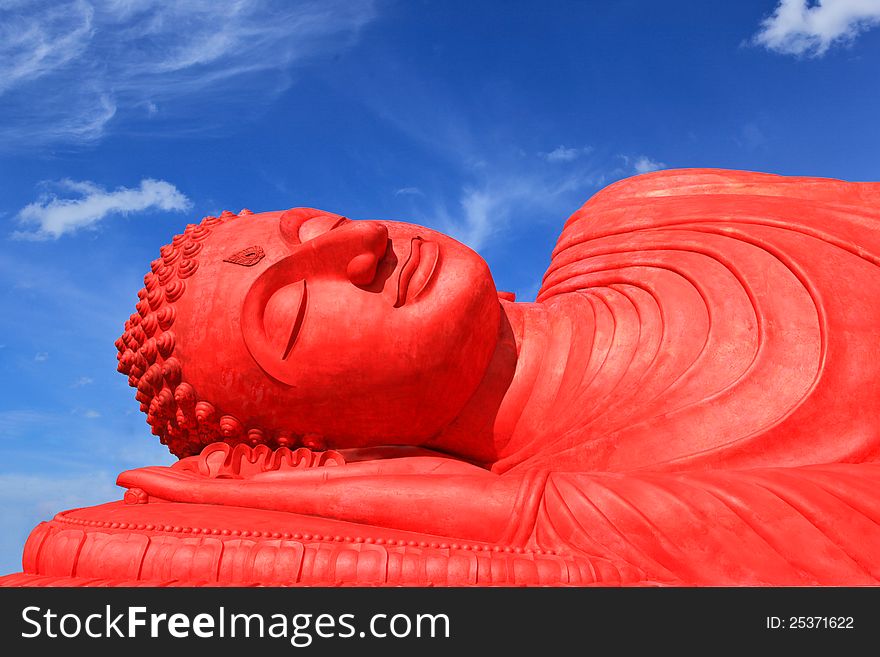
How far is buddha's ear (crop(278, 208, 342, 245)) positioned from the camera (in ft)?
12.7

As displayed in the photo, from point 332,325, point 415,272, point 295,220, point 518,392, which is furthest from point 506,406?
point 295,220

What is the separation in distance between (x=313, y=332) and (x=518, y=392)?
1.27 meters

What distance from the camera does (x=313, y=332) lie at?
12.1ft

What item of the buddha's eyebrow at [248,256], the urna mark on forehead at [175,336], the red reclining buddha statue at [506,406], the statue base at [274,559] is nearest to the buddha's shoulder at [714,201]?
the red reclining buddha statue at [506,406]

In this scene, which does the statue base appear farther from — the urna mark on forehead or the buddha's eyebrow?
the buddha's eyebrow

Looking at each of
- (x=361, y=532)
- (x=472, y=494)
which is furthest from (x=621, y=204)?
(x=361, y=532)

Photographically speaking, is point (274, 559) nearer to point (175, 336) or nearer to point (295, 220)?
point (175, 336)

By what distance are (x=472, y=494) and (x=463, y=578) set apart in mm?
461

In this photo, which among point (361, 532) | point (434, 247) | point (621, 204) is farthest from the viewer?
point (621, 204)

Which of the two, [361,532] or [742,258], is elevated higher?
[742,258]
